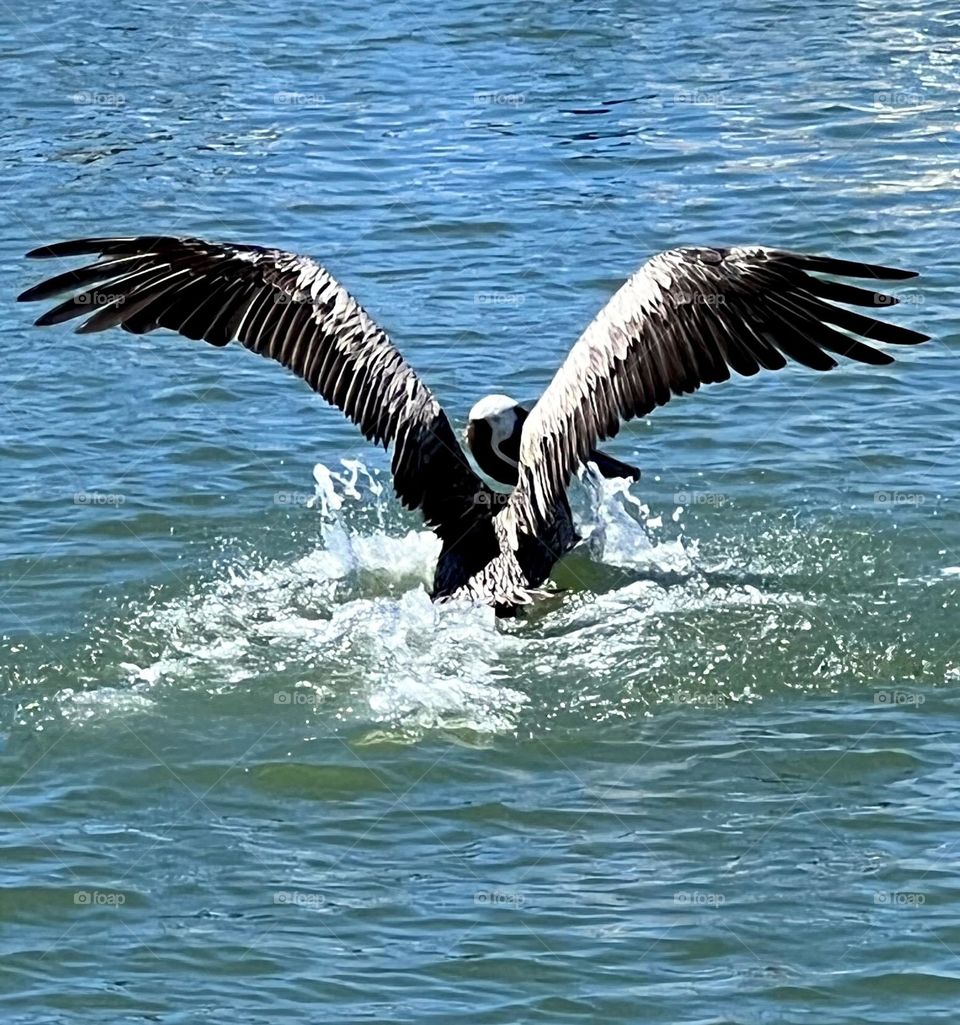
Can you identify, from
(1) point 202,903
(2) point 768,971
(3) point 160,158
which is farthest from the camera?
(3) point 160,158

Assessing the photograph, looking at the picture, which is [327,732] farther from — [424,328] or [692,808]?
[424,328]

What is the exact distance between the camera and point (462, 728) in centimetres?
882

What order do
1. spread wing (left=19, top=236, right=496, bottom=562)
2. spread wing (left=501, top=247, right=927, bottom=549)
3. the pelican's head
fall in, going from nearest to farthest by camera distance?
1. spread wing (left=501, top=247, right=927, bottom=549)
2. spread wing (left=19, top=236, right=496, bottom=562)
3. the pelican's head

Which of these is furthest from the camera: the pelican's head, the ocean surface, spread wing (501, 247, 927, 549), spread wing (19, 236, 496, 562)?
the pelican's head

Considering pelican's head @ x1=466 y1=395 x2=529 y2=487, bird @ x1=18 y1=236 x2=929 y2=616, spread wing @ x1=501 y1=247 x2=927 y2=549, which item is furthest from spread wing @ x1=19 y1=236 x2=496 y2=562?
spread wing @ x1=501 y1=247 x2=927 y2=549

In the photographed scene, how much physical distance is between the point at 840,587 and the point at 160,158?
804 centimetres

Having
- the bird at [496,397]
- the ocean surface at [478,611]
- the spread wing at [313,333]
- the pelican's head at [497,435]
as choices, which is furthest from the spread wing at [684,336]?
the ocean surface at [478,611]

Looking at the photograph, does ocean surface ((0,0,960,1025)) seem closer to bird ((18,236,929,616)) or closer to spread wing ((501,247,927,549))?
bird ((18,236,929,616))

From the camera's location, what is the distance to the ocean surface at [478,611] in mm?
7238

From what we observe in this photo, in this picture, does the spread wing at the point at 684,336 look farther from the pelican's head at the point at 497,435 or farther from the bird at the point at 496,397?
the pelican's head at the point at 497,435

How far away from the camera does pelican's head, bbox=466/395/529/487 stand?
1005 cm

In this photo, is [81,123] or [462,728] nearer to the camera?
[462,728]

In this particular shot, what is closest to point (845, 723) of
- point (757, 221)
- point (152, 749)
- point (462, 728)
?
point (462, 728)

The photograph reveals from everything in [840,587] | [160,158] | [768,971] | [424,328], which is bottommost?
[768,971]
